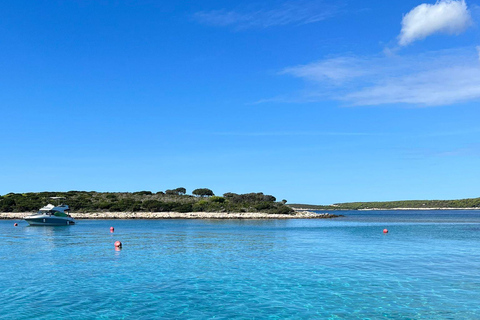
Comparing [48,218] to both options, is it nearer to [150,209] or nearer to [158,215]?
[158,215]

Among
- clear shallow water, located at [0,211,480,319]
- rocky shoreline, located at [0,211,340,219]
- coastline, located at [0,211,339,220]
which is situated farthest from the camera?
rocky shoreline, located at [0,211,340,219]

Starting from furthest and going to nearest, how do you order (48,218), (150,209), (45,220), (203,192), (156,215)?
(203,192) → (150,209) → (156,215) → (45,220) → (48,218)

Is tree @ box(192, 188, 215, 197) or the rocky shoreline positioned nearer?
the rocky shoreline

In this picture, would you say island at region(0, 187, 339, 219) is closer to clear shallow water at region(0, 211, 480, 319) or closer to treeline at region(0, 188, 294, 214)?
treeline at region(0, 188, 294, 214)

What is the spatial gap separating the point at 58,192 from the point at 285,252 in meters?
140

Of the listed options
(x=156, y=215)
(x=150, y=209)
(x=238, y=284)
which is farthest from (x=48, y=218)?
(x=238, y=284)

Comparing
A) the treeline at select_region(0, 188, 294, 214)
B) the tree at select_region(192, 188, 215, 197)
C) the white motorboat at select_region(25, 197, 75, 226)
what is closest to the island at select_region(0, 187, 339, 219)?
the treeline at select_region(0, 188, 294, 214)

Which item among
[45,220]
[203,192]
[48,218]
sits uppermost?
[203,192]

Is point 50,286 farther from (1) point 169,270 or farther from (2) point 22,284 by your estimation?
(1) point 169,270

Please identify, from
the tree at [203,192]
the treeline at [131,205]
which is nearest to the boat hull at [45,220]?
the treeline at [131,205]

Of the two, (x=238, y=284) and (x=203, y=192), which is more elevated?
(x=203, y=192)

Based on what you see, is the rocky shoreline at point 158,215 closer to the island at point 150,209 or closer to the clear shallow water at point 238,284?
the island at point 150,209

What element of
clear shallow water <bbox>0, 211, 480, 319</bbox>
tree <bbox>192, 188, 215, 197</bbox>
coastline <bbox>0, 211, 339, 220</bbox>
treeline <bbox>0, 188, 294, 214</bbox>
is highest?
tree <bbox>192, 188, 215, 197</bbox>

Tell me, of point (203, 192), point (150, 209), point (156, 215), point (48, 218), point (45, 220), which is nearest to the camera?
point (48, 218)
